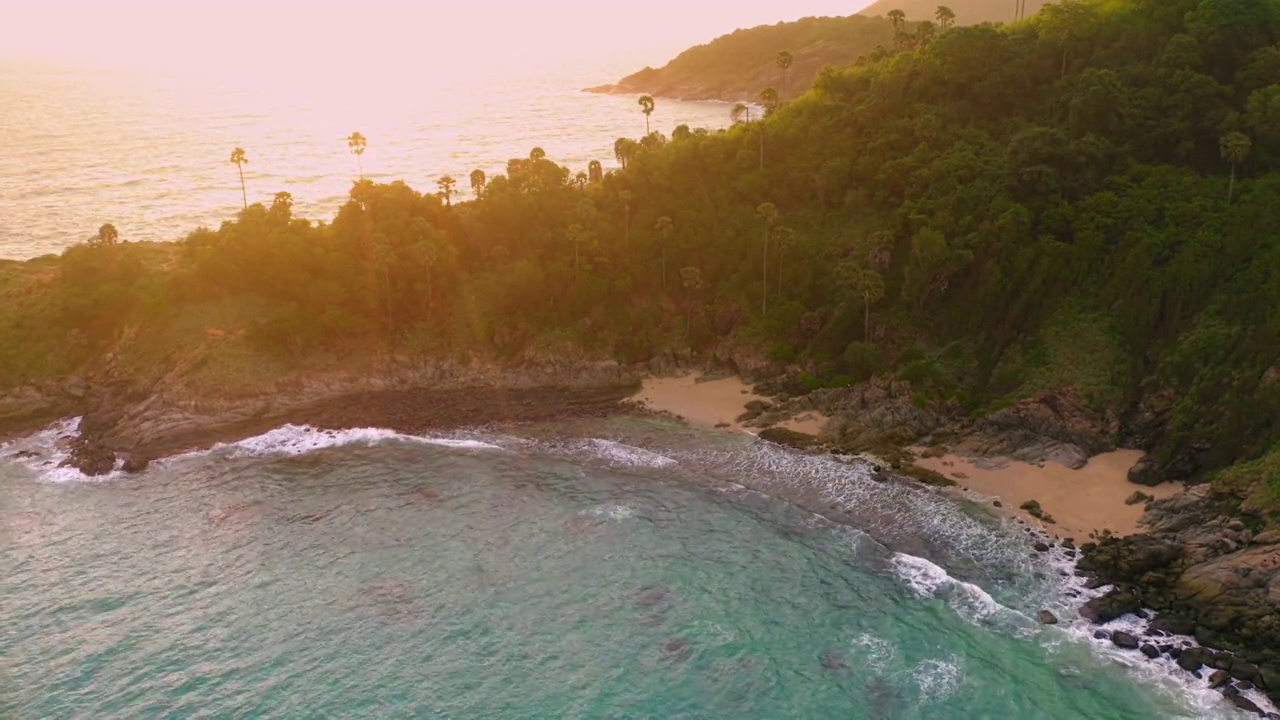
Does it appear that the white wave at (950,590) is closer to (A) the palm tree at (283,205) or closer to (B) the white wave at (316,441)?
(B) the white wave at (316,441)

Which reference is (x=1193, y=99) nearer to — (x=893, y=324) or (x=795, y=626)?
(x=893, y=324)

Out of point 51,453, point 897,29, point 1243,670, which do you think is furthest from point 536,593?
point 897,29

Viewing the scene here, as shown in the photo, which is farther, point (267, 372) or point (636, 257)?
point (636, 257)

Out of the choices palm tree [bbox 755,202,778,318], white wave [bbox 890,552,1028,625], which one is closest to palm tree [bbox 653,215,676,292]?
palm tree [bbox 755,202,778,318]

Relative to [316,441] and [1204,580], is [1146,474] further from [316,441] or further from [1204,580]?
[316,441]

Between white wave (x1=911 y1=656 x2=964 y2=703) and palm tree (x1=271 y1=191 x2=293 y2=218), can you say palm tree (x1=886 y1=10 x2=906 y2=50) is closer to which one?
palm tree (x1=271 y1=191 x2=293 y2=218)

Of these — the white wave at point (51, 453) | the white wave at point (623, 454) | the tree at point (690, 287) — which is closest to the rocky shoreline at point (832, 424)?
the white wave at point (51, 453)

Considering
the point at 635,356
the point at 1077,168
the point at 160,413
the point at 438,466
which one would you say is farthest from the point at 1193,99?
the point at 160,413
